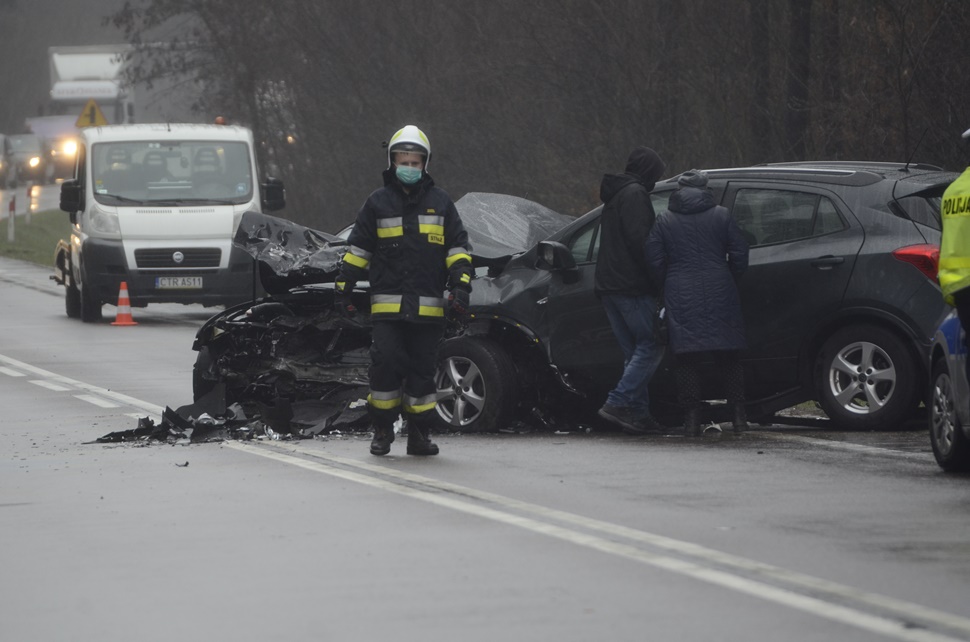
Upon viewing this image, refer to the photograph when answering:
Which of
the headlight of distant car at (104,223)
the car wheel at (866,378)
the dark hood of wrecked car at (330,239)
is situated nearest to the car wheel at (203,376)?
the dark hood of wrecked car at (330,239)

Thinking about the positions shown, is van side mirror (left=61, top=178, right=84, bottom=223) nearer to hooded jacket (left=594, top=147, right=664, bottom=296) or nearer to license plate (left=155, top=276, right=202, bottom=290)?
license plate (left=155, top=276, right=202, bottom=290)

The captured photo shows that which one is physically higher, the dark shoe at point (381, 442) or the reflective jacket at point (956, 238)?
the reflective jacket at point (956, 238)

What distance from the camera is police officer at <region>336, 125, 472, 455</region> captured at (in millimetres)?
10711

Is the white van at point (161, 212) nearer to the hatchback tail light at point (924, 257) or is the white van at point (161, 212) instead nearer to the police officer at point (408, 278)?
the police officer at point (408, 278)

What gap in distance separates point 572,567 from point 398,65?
82.5ft

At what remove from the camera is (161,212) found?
76.8 feet

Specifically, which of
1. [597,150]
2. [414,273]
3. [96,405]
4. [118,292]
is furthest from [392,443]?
[597,150]

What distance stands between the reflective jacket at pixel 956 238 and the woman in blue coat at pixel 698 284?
8.49ft

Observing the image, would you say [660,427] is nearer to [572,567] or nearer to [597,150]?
[572,567]

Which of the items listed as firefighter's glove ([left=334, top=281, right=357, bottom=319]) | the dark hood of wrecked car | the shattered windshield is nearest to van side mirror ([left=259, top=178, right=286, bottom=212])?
the dark hood of wrecked car

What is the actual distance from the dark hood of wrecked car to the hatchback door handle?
2.19 metres

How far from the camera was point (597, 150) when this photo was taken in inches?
1013

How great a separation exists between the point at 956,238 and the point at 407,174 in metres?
3.23

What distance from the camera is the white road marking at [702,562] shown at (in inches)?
244
